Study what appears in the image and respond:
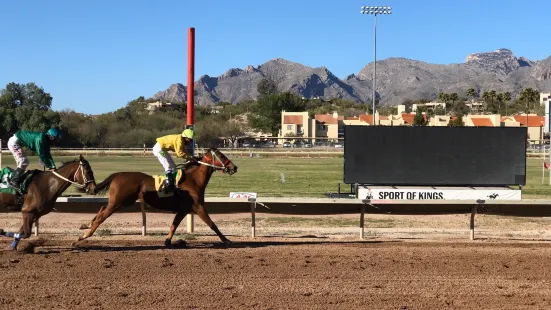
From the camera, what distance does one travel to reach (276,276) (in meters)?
8.43

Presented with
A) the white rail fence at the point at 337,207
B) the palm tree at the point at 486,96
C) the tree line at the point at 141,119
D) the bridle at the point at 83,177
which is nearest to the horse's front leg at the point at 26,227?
the bridle at the point at 83,177

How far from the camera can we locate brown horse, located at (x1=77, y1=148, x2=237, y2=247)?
34.2ft

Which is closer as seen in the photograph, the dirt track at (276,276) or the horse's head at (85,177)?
the dirt track at (276,276)

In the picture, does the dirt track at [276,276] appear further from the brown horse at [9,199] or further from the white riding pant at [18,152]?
the white riding pant at [18,152]

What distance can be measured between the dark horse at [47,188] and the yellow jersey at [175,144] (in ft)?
4.44

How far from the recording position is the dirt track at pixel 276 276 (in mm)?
7137

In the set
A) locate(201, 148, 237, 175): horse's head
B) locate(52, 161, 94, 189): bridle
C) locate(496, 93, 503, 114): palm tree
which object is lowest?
locate(52, 161, 94, 189): bridle

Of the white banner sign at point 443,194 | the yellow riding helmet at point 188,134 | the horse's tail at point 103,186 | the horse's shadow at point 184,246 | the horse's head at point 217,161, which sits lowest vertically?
the horse's shadow at point 184,246

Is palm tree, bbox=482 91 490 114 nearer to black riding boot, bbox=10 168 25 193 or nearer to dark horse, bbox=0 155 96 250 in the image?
dark horse, bbox=0 155 96 250

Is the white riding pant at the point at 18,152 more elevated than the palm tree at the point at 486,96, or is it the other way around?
the palm tree at the point at 486,96

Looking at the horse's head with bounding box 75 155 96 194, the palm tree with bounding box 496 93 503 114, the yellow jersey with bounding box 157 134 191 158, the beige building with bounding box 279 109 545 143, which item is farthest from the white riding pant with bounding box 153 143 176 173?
the palm tree with bounding box 496 93 503 114

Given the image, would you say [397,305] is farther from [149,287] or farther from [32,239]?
[32,239]

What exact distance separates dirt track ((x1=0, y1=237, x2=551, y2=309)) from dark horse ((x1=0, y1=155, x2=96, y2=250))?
55 centimetres

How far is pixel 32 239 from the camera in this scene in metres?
11.6
